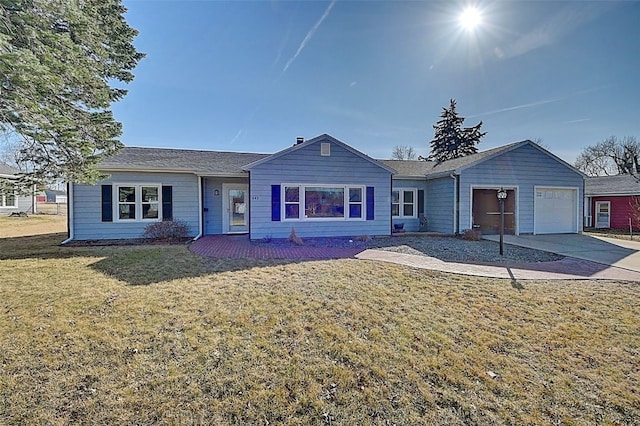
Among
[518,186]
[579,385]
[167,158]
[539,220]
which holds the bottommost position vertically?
[579,385]

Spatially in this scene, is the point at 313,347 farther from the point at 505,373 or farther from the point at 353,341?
the point at 505,373

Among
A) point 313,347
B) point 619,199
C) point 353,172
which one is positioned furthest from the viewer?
point 619,199

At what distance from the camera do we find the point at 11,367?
133 inches

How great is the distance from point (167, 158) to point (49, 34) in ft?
29.9

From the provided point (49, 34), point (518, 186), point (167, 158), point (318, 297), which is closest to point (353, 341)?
point (318, 297)

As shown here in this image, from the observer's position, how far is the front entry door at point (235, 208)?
46.5ft

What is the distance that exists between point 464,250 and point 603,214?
17993 millimetres

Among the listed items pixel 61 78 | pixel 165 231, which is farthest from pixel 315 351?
pixel 165 231

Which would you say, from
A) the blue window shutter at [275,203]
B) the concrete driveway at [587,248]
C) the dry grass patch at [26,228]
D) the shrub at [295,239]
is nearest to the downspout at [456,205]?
the concrete driveway at [587,248]

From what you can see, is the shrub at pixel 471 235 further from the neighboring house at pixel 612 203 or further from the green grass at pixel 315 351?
the neighboring house at pixel 612 203

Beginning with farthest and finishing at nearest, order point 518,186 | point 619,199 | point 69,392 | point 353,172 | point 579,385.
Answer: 1. point 619,199
2. point 518,186
3. point 353,172
4. point 579,385
5. point 69,392

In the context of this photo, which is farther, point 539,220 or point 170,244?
point 539,220

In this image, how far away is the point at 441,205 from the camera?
14898 millimetres

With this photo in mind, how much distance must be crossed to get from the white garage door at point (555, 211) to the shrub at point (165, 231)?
1595 centimetres
